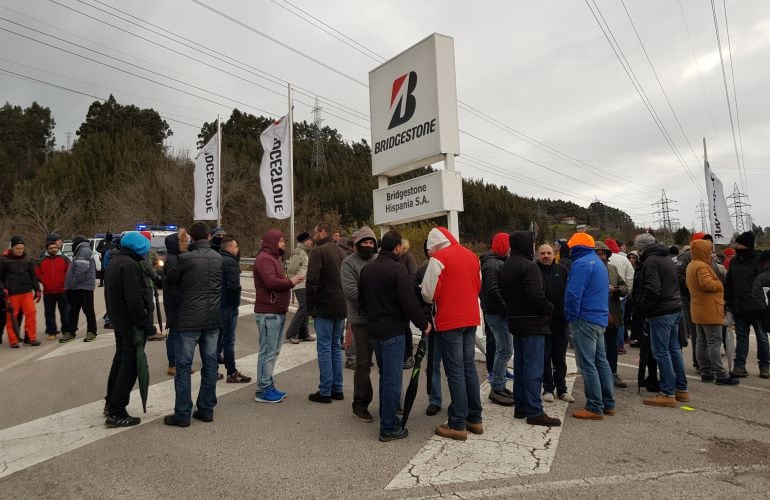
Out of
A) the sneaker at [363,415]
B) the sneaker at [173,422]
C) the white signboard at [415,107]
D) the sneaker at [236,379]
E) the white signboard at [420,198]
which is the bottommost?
the sneaker at [363,415]

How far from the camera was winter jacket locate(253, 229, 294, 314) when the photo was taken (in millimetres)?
5422

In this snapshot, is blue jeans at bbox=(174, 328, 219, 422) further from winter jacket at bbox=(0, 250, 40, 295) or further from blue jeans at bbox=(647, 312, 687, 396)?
winter jacket at bbox=(0, 250, 40, 295)

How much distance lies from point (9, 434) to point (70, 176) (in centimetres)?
5190

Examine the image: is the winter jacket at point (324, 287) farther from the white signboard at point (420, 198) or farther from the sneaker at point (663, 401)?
the sneaker at point (663, 401)

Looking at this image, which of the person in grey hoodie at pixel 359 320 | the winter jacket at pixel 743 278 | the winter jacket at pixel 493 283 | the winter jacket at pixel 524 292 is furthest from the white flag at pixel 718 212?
the person in grey hoodie at pixel 359 320

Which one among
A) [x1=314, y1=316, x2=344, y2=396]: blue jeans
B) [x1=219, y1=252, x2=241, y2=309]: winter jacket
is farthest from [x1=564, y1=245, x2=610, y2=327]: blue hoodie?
[x1=219, y1=252, x2=241, y2=309]: winter jacket

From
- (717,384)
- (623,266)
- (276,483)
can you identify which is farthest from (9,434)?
(717,384)

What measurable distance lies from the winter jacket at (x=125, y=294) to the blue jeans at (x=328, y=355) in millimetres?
1813

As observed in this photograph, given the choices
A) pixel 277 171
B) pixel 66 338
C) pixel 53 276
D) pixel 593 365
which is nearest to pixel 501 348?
pixel 593 365

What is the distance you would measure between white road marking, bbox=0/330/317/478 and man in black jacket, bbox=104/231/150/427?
196mm

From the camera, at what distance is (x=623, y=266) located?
268 inches

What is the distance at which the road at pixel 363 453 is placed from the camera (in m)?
3.41

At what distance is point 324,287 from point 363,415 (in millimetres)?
1506

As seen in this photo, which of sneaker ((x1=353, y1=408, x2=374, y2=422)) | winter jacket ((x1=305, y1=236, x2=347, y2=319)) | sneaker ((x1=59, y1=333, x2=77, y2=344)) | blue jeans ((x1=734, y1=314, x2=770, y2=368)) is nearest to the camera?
sneaker ((x1=353, y1=408, x2=374, y2=422))
